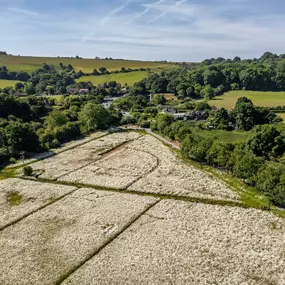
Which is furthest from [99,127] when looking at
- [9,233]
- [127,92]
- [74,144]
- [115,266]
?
[127,92]

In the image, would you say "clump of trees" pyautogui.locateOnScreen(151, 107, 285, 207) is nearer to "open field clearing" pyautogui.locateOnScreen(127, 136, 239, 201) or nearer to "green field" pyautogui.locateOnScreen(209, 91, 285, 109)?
"open field clearing" pyautogui.locateOnScreen(127, 136, 239, 201)

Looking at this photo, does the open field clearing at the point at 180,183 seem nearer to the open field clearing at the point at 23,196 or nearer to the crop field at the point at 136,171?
the crop field at the point at 136,171

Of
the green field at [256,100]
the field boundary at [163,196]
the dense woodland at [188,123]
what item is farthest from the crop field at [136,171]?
the green field at [256,100]

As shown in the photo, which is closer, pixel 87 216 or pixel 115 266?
pixel 115 266

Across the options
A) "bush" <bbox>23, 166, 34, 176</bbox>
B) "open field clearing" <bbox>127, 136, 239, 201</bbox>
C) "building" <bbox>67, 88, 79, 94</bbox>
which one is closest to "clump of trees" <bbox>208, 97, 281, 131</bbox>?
"open field clearing" <bbox>127, 136, 239, 201</bbox>

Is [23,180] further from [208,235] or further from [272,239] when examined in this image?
[272,239]

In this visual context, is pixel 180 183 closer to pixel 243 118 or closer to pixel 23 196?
pixel 23 196

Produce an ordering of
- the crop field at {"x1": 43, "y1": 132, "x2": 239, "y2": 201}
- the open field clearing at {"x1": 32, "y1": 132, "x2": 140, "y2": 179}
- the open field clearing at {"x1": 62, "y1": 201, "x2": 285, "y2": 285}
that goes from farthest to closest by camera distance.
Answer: the open field clearing at {"x1": 32, "y1": 132, "x2": 140, "y2": 179}
the crop field at {"x1": 43, "y1": 132, "x2": 239, "y2": 201}
the open field clearing at {"x1": 62, "y1": 201, "x2": 285, "y2": 285}
